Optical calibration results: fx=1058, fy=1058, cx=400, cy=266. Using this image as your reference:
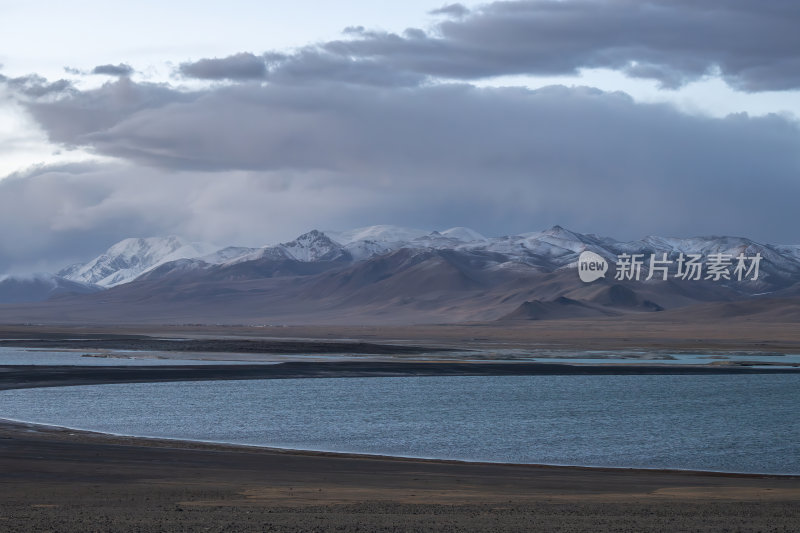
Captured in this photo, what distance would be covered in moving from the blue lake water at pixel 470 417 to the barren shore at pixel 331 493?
137 inches

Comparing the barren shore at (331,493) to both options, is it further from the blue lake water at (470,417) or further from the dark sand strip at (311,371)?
the dark sand strip at (311,371)

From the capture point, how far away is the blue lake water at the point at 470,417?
1291 inches

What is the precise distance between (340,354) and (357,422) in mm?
52497

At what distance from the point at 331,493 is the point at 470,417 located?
21299mm

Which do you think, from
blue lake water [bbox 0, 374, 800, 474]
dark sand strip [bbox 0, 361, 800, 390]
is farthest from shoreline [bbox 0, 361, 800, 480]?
blue lake water [bbox 0, 374, 800, 474]

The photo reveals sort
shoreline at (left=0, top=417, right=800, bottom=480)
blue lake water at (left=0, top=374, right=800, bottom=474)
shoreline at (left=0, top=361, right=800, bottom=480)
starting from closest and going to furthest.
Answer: shoreline at (left=0, top=417, right=800, bottom=480), blue lake water at (left=0, top=374, right=800, bottom=474), shoreline at (left=0, top=361, right=800, bottom=480)

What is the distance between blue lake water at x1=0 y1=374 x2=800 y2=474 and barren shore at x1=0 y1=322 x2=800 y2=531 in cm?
348

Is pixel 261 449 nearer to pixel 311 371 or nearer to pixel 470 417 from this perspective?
pixel 470 417

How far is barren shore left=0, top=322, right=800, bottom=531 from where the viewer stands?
18312 mm

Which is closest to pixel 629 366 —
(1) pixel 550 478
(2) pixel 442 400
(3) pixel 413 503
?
(2) pixel 442 400

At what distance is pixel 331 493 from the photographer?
877 inches

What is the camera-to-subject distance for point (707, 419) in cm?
4294

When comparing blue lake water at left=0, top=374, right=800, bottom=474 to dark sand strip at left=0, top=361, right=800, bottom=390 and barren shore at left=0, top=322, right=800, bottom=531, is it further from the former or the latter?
dark sand strip at left=0, top=361, right=800, bottom=390

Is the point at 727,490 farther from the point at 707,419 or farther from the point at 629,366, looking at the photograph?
the point at 629,366
